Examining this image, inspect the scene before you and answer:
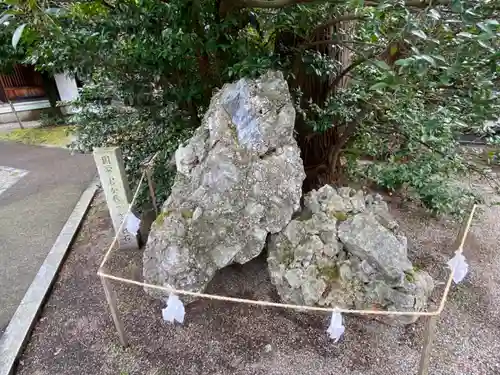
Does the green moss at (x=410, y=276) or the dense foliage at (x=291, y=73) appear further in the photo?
the green moss at (x=410, y=276)

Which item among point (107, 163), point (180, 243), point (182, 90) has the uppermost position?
point (182, 90)

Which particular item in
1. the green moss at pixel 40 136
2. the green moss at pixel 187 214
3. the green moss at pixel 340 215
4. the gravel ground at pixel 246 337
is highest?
the green moss at pixel 187 214

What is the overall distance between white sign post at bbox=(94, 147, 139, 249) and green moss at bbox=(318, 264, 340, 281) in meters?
1.77

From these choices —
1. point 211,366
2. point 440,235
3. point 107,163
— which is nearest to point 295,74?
point 107,163

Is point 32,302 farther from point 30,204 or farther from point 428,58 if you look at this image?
point 428,58

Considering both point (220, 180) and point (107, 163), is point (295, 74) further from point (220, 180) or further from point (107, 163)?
point (107, 163)

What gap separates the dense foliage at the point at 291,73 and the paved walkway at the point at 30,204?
141 centimetres

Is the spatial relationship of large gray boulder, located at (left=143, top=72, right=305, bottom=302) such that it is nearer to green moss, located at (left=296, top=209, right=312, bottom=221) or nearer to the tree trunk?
green moss, located at (left=296, top=209, right=312, bottom=221)

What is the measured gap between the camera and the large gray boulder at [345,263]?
7.68 ft

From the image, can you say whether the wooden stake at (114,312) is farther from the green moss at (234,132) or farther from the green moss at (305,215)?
the green moss at (305,215)

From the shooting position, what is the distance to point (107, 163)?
3.21 metres

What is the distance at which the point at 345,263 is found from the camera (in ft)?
8.11

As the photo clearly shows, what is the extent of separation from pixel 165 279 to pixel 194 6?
1.93 m

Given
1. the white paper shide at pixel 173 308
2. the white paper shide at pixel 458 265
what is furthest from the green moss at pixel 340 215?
the white paper shide at pixel 173 308
